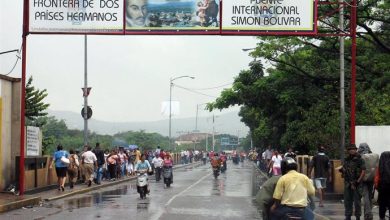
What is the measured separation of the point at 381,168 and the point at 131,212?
21.5 ft

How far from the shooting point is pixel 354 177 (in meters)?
12.9

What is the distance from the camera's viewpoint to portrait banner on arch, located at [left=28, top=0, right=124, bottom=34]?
1830 centimetres

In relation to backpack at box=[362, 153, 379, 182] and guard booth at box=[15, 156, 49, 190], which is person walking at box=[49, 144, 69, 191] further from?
backpack at box=[362, 153, 379, 182]

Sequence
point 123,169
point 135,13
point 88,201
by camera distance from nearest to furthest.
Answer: point 135,13 < point 88,201 < point 123,169

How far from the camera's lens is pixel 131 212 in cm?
1608

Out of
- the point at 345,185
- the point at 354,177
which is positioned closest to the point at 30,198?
the point at 345,185

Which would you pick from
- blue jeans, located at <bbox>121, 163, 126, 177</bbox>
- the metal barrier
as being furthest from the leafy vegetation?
blue jeans, located at <bbox>121, 163, 126, 177</bbox>

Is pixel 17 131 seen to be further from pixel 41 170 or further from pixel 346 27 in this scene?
pixel 346 27

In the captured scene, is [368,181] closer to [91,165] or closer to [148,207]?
[148,207]

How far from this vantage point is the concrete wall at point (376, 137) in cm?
1925

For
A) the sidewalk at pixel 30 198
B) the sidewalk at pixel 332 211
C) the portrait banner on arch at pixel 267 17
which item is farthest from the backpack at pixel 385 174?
the sidewalk at pixel 30 198

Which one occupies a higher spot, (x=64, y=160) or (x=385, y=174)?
(x=385, y=174)

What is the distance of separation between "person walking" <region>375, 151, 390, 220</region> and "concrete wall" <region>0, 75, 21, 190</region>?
39.4 feet

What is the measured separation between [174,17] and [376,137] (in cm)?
726
